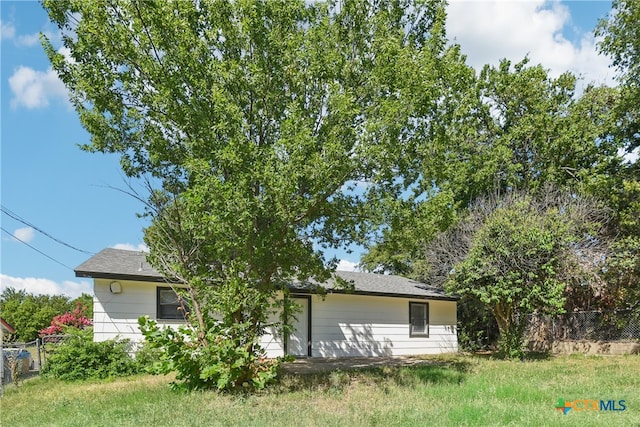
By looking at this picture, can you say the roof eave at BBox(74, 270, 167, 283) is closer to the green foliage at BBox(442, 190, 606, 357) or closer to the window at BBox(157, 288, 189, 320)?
the window at BBox(157, 288, 189, 320)

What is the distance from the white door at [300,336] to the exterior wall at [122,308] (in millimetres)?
4101

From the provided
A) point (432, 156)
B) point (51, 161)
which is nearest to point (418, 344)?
point (432, 156)

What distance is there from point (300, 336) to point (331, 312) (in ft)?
4.27

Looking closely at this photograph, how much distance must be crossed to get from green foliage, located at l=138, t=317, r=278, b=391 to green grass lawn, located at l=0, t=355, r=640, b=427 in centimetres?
34

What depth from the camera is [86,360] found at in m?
11.3

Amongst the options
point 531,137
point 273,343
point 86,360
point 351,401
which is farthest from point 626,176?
point 86,360

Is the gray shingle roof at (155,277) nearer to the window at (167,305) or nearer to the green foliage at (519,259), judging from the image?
the window at (167,305)

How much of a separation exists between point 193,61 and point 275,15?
1.69 m

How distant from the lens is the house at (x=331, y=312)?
12.4m

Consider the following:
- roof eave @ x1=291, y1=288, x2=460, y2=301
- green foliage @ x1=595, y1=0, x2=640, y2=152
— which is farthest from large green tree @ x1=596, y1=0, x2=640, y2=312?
roof eave @ x1=291, y1=288, x2=460, y2=301

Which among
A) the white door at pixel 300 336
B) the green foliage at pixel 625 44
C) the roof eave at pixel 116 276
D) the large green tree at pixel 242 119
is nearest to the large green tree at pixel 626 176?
the green foliage at pixel 625 44

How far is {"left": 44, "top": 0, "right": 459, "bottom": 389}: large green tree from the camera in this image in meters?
7.95

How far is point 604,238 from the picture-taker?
57.2ft

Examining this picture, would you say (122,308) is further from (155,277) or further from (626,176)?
(626,176)
